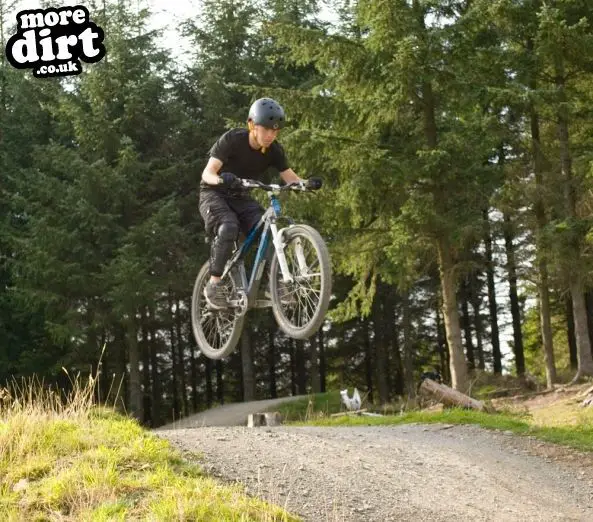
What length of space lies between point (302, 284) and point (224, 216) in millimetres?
1042

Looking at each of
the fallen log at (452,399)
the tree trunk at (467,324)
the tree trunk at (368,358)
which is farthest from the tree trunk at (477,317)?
the fallen log at (452,399)

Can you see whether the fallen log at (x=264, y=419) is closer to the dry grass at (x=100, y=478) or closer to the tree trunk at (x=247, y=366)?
the dry grass at (x=100, y=478)

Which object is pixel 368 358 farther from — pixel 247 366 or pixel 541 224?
pixel 541 224

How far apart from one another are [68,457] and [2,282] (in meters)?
20.2

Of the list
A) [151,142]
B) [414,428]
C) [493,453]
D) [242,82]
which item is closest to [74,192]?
[151,142]

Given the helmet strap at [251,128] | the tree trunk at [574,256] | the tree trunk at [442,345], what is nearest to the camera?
the helmet strap at [251,128]

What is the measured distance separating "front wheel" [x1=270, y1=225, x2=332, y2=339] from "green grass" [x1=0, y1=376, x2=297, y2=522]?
4.73ft

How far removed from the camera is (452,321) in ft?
52.3

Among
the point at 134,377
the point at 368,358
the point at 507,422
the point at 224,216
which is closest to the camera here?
the point at 224,216

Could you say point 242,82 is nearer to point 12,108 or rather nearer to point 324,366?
point 12,108

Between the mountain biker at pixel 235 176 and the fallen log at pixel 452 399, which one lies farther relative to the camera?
the fallen log at pixel 452 399

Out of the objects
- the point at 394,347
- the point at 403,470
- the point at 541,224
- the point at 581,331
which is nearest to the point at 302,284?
the point at 403,470

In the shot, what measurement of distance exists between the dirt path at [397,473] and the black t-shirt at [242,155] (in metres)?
2.72

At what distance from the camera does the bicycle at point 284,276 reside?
19.9ft
